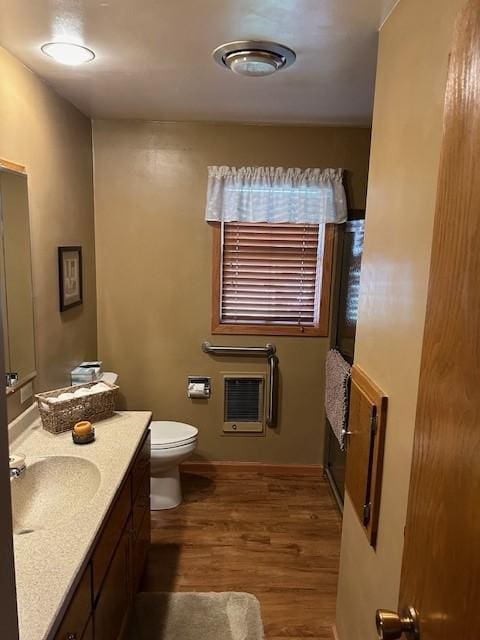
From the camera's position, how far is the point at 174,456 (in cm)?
285

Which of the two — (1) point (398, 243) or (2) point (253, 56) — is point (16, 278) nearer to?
(2) point (253, 56)

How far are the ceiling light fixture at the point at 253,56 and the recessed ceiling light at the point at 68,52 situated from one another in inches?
20.8

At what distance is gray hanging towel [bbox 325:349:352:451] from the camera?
2646 mm

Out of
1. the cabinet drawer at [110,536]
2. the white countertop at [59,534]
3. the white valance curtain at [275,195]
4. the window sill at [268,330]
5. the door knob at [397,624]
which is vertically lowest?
the cabinet drawer at [110,536]

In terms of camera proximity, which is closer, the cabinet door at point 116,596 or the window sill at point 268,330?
the cabinet door at point 116,596

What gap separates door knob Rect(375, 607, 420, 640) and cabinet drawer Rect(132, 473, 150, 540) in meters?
1.35

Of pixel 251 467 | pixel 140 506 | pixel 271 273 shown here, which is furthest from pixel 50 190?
pixel 251 467

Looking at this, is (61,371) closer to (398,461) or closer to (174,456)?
(174,456)

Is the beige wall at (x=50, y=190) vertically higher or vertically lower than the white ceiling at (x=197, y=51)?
lower

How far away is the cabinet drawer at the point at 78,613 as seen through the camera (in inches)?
47.0

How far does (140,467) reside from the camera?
7.05 feet

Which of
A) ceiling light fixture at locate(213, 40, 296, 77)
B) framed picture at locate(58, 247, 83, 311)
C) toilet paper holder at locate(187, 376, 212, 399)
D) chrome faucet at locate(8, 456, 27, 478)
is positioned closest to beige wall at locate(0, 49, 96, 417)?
framed picture at locate(58, 247, 83, 311)

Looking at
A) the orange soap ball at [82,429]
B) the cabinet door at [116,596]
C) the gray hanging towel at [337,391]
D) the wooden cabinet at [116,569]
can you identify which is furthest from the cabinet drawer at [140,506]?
the gray hanging towel at [337,391]

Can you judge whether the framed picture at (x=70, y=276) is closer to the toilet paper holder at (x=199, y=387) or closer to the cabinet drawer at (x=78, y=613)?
the toilet paper holder at (x=199, y=387)
